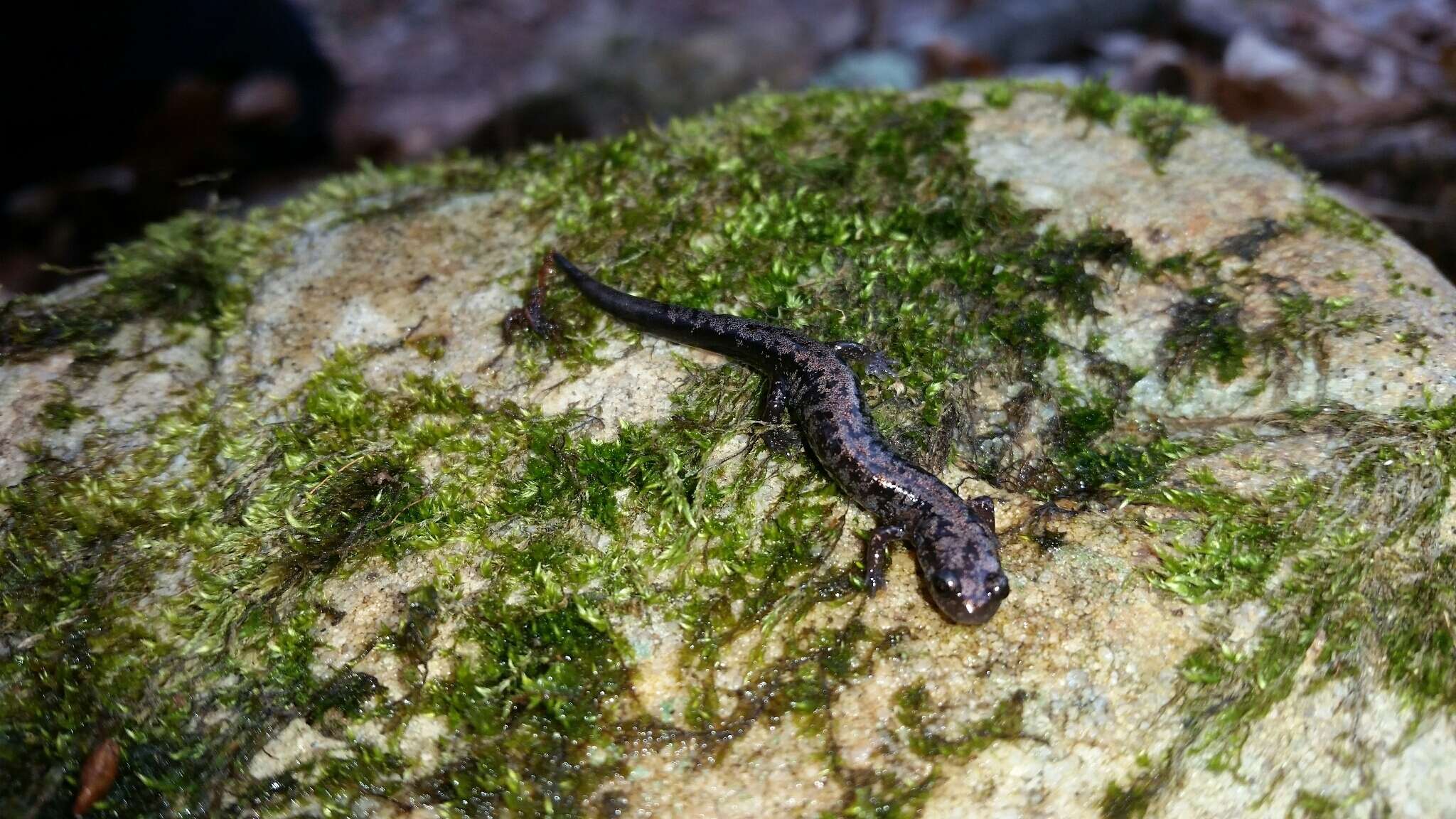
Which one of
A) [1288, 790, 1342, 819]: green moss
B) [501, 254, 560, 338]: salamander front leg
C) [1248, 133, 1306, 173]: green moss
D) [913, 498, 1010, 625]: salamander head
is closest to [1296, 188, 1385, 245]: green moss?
[1248, 133, 1306, 173]: green moss

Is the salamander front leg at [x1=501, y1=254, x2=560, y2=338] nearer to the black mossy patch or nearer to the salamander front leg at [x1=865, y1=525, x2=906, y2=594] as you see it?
the salamander front leg at [x1=865, y1=525, x2=906, y2=594]

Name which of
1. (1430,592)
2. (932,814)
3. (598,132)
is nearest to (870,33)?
→ (598,132)

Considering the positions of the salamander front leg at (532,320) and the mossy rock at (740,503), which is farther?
the salamander front leg at (532,320)

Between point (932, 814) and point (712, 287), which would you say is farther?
point (712, 287)

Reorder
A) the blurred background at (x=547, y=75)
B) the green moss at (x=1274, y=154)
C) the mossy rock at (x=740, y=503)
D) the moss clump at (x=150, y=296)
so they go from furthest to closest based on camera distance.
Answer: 1. the blurred background at (x=547, y=75)
2. the green moss at (x=1274, y=154)
3. the moss clump at (x=150, y=296)
4. the mossy rock at (x=740, y=503)

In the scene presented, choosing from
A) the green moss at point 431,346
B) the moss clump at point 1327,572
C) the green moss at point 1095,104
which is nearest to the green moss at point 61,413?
the green moss at point 431,346

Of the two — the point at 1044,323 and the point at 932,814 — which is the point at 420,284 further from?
the point at 932,814

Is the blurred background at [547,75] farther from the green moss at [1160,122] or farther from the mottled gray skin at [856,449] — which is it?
the mottled gray skin at [856,449]
